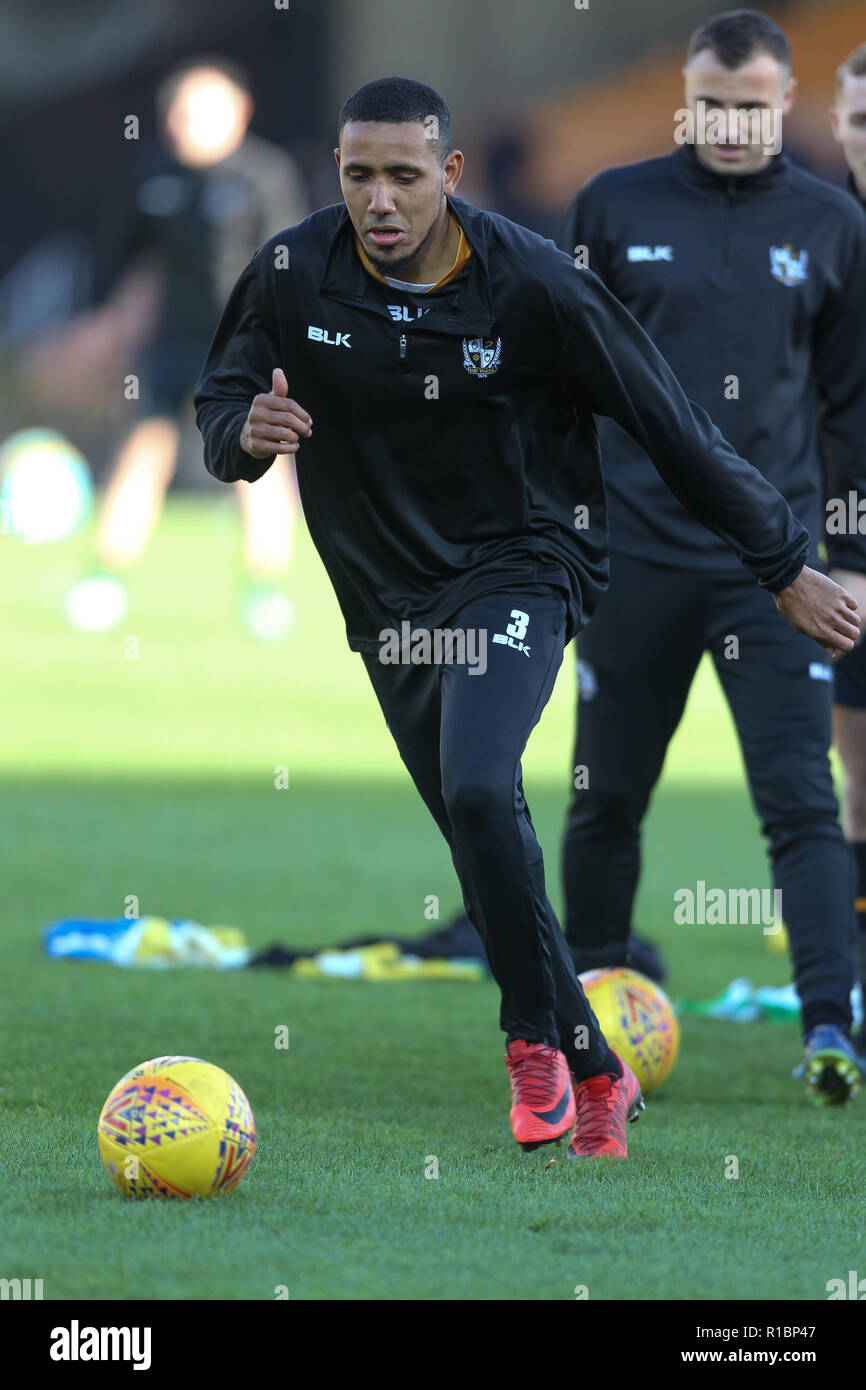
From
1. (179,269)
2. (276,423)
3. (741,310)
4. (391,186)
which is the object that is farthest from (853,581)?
(179,269)

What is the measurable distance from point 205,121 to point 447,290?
10687 millimetres

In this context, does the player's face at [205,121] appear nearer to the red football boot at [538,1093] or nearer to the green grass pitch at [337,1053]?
the green grass pitch at [337,1053]

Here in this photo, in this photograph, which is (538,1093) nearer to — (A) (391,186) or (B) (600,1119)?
(B) (600,1119)

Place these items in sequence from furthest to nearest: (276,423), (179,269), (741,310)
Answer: (179,269), (741,310), (276,423)

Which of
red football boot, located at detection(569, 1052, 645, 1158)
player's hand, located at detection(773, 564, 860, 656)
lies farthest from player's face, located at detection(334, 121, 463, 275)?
red football boot, located at detection(569, 1052, 645, 1158)

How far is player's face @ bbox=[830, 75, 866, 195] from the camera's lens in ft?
20.8

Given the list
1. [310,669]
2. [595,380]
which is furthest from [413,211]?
[310,669]

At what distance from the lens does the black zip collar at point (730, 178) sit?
19.4 ft

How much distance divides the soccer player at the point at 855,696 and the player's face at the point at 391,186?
2.01 meters

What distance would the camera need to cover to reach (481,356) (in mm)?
4812

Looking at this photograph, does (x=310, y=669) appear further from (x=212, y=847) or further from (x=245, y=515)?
(x=212, y=847)

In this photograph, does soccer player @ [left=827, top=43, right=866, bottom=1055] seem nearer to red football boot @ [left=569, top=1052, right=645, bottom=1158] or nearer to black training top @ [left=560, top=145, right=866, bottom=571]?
black training top @ [left=560, top=145, right=866, bottom=571]

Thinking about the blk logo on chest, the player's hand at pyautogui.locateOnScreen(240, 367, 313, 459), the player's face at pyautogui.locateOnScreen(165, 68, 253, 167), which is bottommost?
the player's hand at pyautogui.locateOnScreen(240, 367, 313, 459)

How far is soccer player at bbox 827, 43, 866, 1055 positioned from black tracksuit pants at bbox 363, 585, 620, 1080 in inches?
62.9
